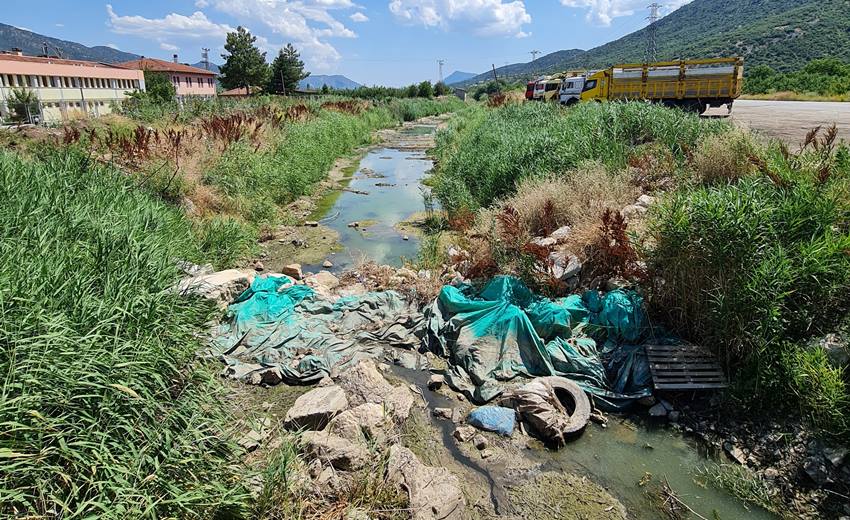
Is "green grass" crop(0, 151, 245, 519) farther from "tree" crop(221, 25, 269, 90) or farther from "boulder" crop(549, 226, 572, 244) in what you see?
"tree" crop(221, 25, 269, 90)

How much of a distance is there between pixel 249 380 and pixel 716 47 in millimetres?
85446

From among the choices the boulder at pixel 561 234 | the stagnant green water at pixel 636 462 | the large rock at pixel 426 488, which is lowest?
the stagnant green water at pixel 636 462

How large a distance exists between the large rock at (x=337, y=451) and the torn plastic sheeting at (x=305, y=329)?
1.67 meters

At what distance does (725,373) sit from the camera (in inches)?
188

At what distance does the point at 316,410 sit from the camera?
4.24 metres

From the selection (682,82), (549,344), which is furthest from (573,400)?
(682,82)

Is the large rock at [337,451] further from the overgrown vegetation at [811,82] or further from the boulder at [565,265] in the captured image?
the overgrown vegetation at [811,82]

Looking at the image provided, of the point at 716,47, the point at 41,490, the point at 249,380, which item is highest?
the point at 716,47

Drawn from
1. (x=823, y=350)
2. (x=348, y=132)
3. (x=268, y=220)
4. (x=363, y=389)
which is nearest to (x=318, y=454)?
(x=363, y=389)

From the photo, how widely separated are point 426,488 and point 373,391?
146 cm

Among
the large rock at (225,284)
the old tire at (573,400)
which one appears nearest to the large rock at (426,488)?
the old tire at (573,400)

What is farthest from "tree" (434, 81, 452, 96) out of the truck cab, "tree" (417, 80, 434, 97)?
the truck cab

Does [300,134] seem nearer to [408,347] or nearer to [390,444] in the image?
[408,347]

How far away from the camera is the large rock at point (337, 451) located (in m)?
3.55
